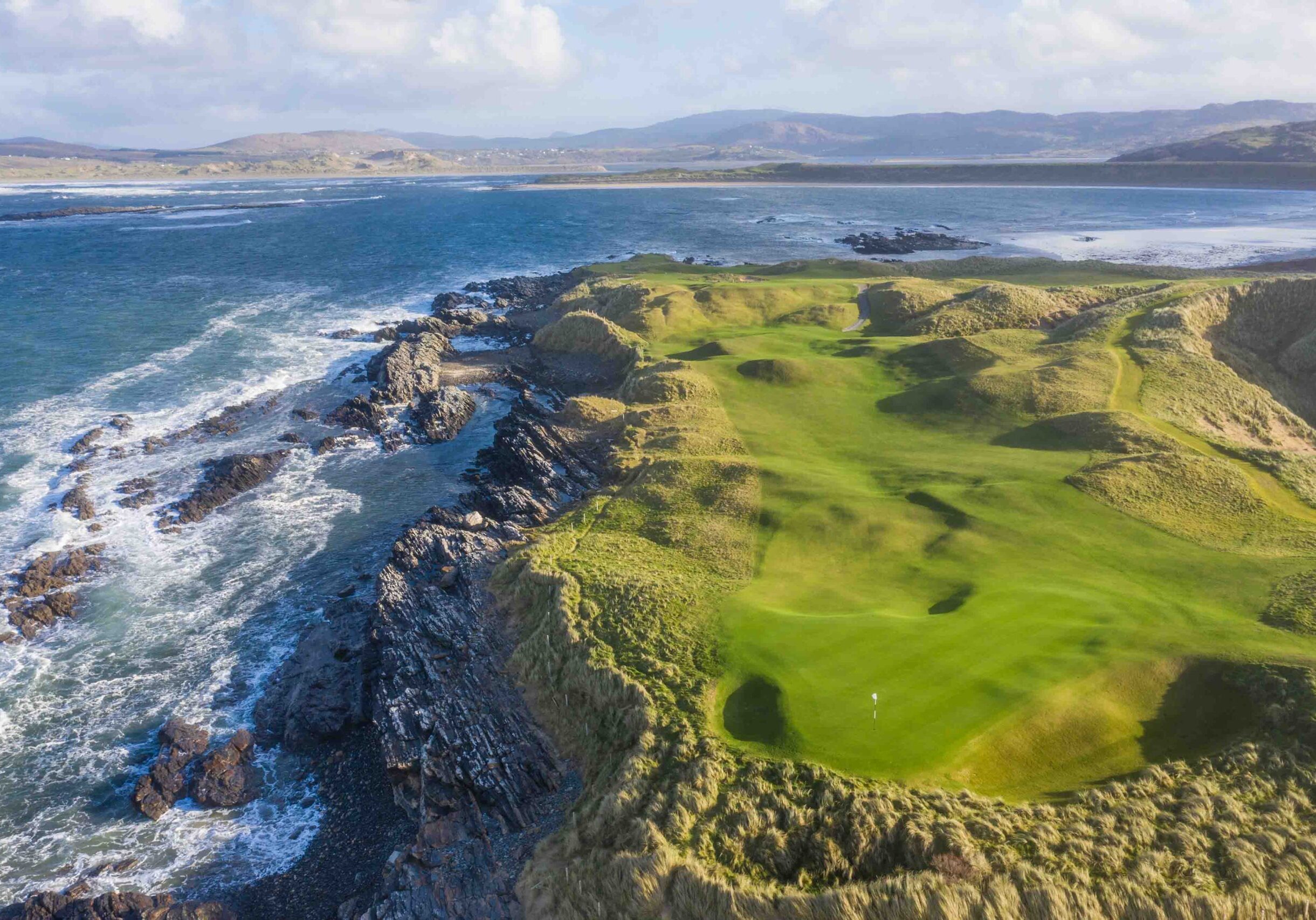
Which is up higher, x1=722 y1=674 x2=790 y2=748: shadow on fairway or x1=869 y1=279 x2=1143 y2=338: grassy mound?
x1=869 y1=279 x2=1143 y2=338: grassy mound

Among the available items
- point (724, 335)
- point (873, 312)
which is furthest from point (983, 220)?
point (724, 335)

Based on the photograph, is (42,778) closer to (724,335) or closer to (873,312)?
(724,335)

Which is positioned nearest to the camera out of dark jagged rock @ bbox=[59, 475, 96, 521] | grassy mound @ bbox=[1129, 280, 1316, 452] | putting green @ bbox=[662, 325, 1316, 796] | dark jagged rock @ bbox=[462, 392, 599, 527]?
putting green @ bbox=[662, 325, 1316, 796]

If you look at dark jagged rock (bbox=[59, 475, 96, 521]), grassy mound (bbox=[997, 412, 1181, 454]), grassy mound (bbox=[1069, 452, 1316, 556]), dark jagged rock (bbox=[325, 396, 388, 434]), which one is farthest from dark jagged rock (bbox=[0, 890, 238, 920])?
grassy mound (bbox=[997, 412, 1181, 454])

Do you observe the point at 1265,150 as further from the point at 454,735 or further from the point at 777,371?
the point at 454,735

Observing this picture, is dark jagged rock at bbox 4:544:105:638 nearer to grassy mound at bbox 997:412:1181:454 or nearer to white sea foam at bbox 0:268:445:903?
white sea foam at bbox 0:268:445:903

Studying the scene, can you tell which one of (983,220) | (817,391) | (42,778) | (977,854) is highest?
(983,220)
